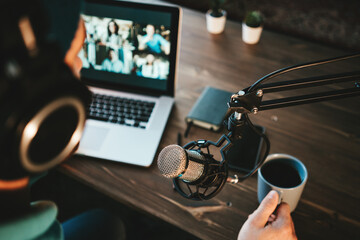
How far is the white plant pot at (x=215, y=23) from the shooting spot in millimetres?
1343

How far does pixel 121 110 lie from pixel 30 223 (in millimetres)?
485

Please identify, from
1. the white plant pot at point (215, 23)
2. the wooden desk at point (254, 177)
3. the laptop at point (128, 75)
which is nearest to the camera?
the wooden desk at point (254, 177)

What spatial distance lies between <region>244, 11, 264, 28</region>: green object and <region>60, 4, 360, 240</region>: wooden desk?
104mm

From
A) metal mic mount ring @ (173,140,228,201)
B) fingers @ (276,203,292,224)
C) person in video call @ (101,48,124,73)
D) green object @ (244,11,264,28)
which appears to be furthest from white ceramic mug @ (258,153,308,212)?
green object @ (244,11,264,28)

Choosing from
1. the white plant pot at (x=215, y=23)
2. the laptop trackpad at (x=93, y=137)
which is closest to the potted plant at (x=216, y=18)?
the white plant pot at (x=215, y=23)

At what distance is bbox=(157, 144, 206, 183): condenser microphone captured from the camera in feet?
1.84

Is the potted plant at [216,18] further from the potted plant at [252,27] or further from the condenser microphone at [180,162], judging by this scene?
the condenser microphone at [180,162]

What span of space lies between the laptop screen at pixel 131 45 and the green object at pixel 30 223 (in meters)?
0.52

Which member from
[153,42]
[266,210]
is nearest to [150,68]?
[153,42]

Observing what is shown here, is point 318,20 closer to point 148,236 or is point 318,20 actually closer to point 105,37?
point 105,37

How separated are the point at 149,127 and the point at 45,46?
27.1 inches

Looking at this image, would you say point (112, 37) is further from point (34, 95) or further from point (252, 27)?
point (34, 95)

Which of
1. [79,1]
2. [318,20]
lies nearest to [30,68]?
[79,1]

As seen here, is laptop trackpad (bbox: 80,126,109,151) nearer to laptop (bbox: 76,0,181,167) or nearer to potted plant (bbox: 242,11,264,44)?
laptop (bbox: 76,0,181,167)
